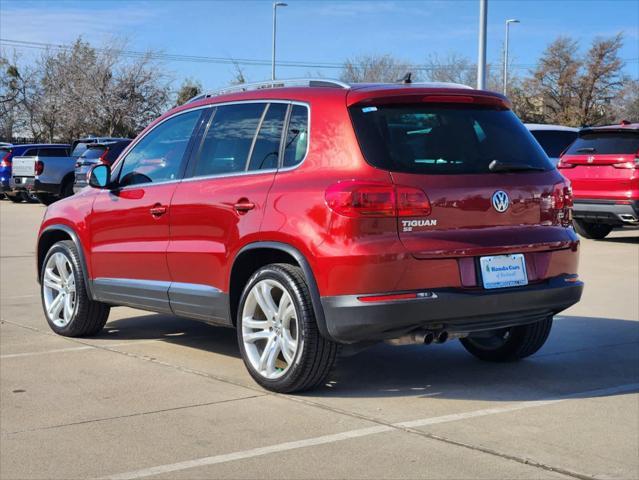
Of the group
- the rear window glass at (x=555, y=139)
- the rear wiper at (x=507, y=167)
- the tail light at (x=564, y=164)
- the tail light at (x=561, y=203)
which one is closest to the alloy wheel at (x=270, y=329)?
the rear wiper at (x=507, y=167)

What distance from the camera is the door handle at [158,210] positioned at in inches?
261

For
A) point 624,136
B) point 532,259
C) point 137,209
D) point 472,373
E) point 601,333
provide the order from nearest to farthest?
point 532,259, point 472,373, point 137,209, point 601,333, point 624,136

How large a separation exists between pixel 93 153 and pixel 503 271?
802 inches

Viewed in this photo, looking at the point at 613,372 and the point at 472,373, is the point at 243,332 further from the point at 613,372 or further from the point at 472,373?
the point at 613,372

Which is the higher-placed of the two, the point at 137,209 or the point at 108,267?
the point at 137,209

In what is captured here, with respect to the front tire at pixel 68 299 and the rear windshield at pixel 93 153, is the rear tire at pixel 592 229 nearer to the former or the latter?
the front tire at pixel 68 299

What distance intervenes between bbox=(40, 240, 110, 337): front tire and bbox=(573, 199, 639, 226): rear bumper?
9.08m

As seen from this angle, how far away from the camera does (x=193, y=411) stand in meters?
5.35

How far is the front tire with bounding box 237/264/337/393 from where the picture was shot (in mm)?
5488

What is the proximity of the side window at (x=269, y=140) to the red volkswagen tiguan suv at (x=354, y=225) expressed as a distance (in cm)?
1

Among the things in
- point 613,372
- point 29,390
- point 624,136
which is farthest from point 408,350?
point 624,136

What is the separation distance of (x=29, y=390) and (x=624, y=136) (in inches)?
444

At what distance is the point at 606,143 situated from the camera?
15000 millimetres

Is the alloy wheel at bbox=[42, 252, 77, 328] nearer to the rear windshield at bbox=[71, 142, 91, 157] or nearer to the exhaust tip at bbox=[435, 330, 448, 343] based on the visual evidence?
the exhaust tip at bbox=[435, 330, 448, 343]
